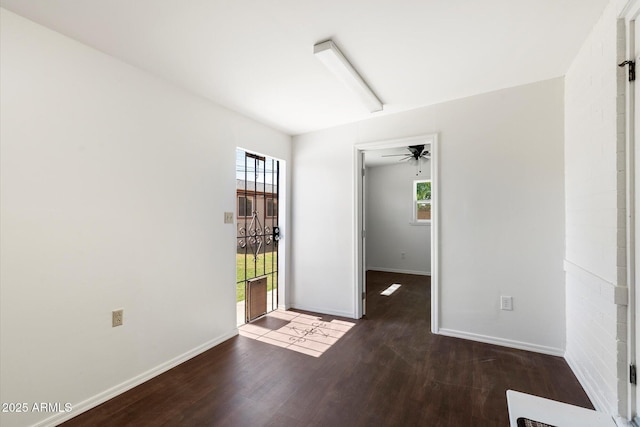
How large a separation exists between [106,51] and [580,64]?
3.49 metres

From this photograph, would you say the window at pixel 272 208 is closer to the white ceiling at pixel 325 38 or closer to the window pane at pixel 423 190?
the white ceiling at pixel 325 38

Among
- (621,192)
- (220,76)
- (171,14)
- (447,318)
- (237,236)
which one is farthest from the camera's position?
(237,236)

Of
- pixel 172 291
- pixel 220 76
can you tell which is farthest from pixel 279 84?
→ pixel 172 291

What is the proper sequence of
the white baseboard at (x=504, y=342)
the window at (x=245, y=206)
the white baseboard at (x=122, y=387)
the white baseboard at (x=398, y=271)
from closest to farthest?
1. the white baseboard at (x=122, y=387)
2. the white baseboard at (x=504, y=342)
3. the window at (x=245, y=206)
4. the white baseboard at (x=398, y=271)

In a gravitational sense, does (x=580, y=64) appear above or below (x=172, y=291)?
above

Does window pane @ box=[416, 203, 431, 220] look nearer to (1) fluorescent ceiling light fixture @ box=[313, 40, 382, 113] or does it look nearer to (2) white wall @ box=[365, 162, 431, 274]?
(2) white wall @ box=[365, 162, 431, 274]

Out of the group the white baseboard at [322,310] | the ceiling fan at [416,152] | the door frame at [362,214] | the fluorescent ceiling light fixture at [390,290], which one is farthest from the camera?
the ceiling fan at [416,152]

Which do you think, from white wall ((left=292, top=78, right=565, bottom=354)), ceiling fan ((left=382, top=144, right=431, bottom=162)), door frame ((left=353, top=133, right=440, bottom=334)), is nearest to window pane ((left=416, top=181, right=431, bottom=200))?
ceiling fan ((left=382, top=144, right=431, bottom=162))

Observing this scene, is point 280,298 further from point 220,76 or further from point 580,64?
point 580,64

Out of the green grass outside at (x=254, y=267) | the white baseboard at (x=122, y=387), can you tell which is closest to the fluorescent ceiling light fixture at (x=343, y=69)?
the green grass outside at (x=254, y=267)

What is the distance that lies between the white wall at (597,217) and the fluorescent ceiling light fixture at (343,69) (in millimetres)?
1571

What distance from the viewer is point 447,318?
10.0 feet

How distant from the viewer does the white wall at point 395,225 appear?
6.31 meters

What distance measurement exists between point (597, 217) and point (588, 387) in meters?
1.22
